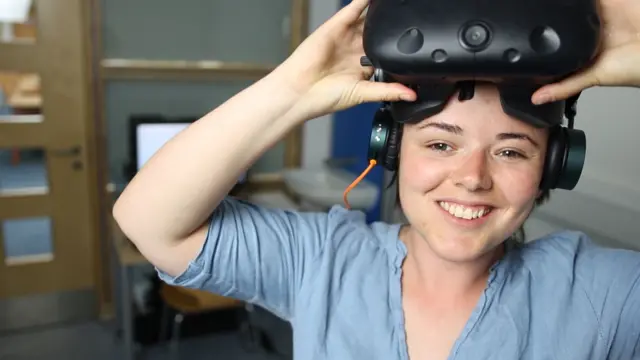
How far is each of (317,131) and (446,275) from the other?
8.22ft

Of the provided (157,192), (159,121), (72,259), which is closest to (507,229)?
(157,192)

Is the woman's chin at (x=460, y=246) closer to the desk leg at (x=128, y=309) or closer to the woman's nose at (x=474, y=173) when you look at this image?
the woman's nose at (x=474, y=173)

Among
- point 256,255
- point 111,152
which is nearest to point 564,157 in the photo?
point 256,255

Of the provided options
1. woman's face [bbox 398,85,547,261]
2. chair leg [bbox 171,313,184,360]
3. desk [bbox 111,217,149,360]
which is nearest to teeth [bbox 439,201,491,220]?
woman's face [bbox 398,85,547,261]

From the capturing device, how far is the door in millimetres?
2779

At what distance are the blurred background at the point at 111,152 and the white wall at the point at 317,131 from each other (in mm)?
13

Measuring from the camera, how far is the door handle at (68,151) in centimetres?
294

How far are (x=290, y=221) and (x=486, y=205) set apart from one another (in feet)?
1.03

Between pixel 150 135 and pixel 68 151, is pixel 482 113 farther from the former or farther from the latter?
pixel 68 151

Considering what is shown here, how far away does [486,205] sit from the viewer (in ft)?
2.70

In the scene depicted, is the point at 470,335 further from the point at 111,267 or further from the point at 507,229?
the point at 111,267

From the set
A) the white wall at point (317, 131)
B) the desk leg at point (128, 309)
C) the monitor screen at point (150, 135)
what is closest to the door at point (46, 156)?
the monitor screen at point (150, 135)

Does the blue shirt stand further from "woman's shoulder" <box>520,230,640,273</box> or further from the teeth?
the teeth

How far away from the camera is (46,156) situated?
2.93 meters
